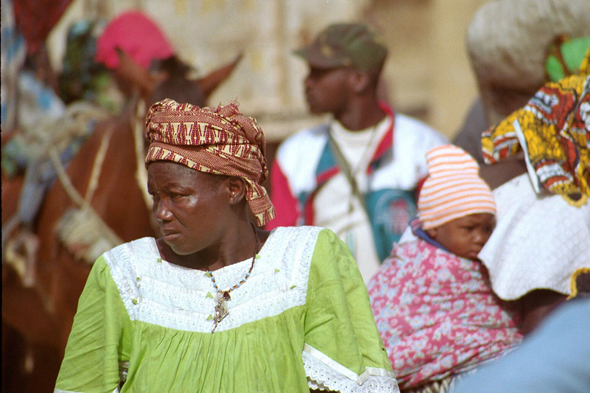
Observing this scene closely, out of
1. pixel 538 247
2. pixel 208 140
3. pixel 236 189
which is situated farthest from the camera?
pixel 538 247

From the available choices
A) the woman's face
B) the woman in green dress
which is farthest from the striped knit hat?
the woman's face

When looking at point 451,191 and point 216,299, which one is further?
point 451,191

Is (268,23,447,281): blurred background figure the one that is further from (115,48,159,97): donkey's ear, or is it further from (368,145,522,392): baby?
(368,145,522,392): baby

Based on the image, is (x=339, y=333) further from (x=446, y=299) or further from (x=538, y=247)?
(x=538, y=247)

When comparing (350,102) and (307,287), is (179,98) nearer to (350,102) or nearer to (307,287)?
(350,102)

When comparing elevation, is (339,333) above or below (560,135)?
below

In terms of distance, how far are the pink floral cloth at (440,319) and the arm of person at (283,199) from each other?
6.93 feet

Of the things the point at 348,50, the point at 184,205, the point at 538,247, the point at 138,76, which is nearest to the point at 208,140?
the point at 184,205

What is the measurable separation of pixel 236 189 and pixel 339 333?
0.56 m

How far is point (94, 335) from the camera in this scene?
2.56 meters

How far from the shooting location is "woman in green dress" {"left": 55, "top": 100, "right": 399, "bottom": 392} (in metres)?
2.46

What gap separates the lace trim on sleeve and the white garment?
0.66 m

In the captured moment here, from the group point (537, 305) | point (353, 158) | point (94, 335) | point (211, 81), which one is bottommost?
point (537, 305)

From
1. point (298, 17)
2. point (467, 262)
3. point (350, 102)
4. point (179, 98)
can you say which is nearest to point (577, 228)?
point (467, 262)
